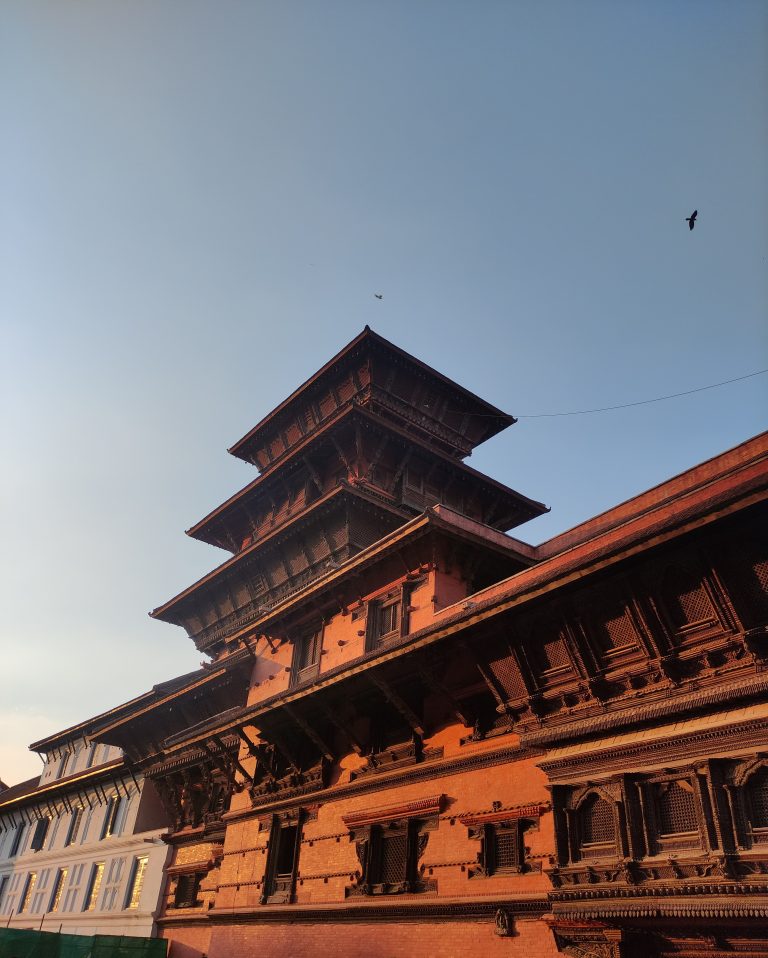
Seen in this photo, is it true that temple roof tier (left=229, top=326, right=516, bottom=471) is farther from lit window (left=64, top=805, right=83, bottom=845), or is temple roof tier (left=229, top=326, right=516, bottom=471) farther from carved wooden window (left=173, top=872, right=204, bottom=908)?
lit window (left=64, top=805, right=83, bottom=845)

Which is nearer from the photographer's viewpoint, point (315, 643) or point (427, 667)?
point (427, 667)

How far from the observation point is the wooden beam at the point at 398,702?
14852 millimetres

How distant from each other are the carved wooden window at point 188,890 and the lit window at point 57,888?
9349 mm

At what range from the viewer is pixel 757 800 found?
376 inches

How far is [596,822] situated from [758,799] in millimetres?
2438

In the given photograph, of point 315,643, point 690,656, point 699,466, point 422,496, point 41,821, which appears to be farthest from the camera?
point 41,821

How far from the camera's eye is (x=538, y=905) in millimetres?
11289

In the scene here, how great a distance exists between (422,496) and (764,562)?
18.0 metres

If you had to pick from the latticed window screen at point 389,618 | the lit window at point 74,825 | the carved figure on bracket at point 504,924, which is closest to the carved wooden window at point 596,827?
the carved figure on bracket at point 504,924

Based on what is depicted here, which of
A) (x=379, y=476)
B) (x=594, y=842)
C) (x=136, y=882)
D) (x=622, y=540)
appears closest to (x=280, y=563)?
(x=379, y=476)

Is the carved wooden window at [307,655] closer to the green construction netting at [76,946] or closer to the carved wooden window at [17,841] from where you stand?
the green construction netting at [76,946]

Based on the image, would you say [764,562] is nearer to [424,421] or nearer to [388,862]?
[388,862]

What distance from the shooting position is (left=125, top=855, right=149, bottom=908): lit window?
80.3 ft

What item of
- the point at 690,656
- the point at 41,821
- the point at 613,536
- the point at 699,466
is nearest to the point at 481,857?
the point at 690,656
